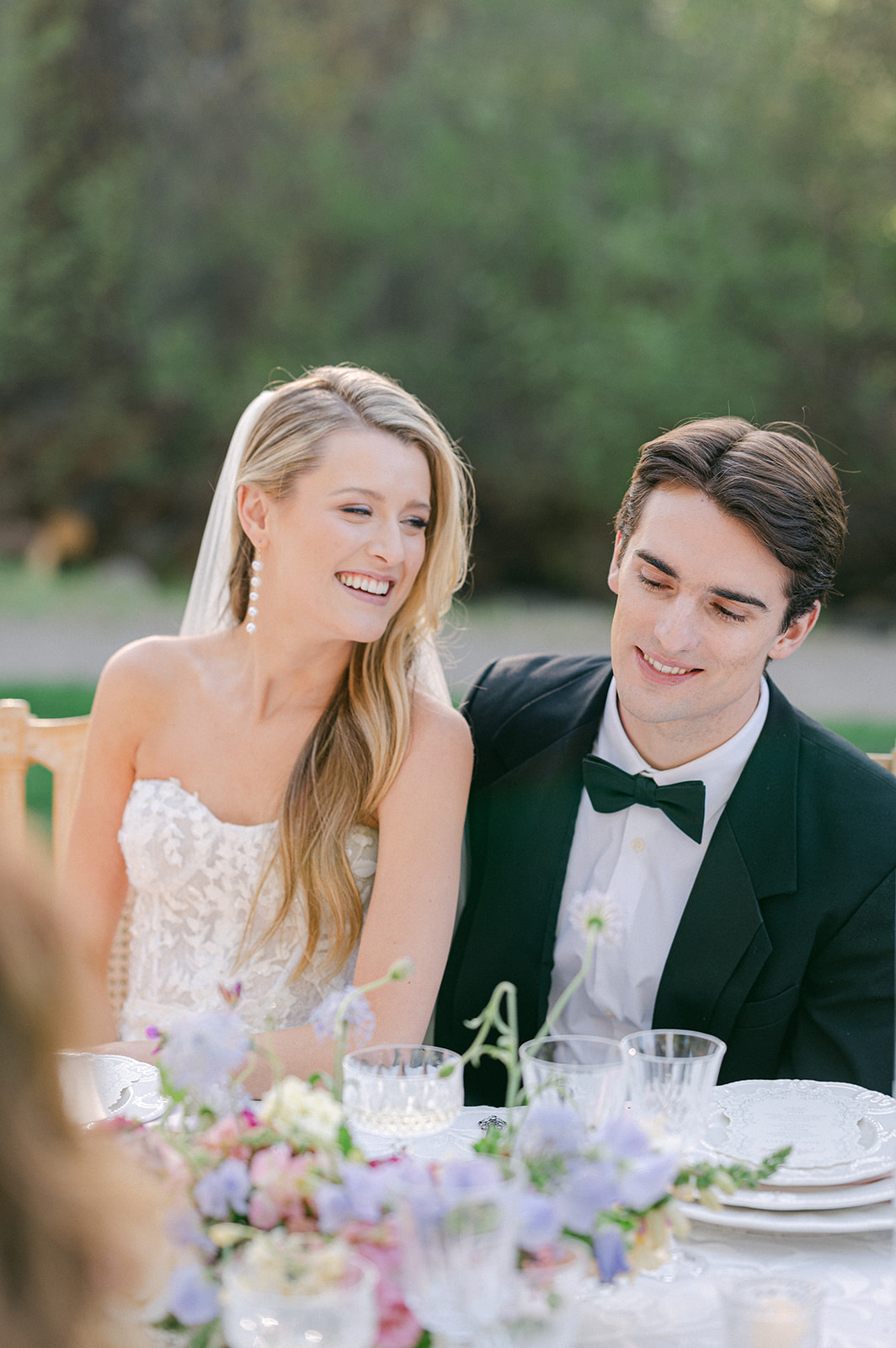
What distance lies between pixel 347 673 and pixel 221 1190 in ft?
5.56

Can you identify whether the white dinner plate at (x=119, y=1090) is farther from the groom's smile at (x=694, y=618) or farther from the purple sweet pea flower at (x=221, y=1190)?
the groom's smile at (x=694, y=618)

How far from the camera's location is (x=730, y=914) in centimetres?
230

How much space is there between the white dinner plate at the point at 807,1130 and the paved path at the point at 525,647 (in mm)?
8265

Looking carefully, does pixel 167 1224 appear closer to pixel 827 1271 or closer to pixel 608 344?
pixel 827 1271

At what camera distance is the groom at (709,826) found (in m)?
2.31

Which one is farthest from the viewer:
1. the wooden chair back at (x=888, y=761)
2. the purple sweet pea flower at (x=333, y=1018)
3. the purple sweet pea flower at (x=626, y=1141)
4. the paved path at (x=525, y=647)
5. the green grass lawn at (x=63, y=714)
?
the paved path at (x=525, y=647)

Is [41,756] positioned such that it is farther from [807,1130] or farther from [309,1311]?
[309,1311]

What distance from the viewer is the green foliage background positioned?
13.3 metres

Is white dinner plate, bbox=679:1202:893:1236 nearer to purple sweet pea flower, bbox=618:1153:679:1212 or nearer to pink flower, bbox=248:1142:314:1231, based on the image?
purple sweet pea flower, bbox=618:1153:679:1212

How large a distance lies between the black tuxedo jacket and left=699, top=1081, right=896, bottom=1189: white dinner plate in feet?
1.84

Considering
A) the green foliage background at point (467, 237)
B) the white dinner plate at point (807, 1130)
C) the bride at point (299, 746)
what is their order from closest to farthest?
the white dinner plate at point (807, 1130)
the bride at point (299, 746)
the green foliage background at point (467, 237)

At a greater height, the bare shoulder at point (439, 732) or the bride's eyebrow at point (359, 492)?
the bride's eyebrow at point (359, 492)

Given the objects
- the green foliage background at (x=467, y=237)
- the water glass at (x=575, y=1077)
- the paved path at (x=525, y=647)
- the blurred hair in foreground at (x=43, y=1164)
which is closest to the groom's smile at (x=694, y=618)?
the water glass at (x=575, y=1077)

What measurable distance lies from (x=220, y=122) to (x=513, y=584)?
6385 mm
